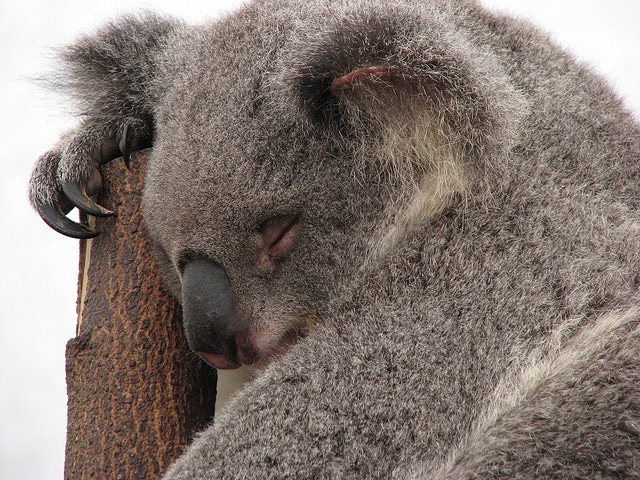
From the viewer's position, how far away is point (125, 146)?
3.35 m

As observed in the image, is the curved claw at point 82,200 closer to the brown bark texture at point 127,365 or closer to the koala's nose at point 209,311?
the brown bark texture at point 127,365

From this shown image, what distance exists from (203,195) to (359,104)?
0.66m

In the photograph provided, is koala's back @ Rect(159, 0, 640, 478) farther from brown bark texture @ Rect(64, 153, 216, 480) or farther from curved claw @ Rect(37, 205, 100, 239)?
curved claw @ Rect(37, 205, 100, 239)

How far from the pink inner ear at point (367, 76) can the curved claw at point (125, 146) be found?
111 cm

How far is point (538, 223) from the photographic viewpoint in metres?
2.59

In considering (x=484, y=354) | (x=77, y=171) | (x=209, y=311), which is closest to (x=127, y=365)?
(x=209, y=311)

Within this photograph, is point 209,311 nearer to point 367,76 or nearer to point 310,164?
point 310,164

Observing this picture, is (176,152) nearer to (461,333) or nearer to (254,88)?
(254,88)

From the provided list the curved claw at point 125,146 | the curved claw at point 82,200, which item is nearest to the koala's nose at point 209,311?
the curved claw at point 82,200

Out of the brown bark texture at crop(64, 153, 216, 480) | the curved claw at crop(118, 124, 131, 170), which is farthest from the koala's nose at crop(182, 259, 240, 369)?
the curved claw at crop(118, 124, 131, 170)

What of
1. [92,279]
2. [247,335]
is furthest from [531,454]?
[92,279]

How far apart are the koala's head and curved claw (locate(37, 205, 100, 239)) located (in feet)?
1.28

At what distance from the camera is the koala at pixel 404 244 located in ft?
7.93

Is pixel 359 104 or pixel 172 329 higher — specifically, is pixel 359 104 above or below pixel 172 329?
above
